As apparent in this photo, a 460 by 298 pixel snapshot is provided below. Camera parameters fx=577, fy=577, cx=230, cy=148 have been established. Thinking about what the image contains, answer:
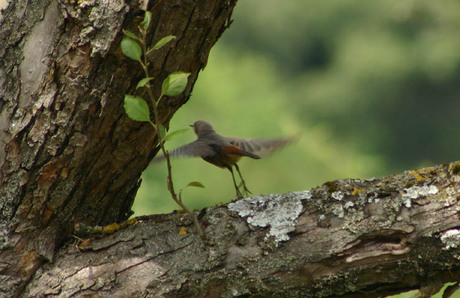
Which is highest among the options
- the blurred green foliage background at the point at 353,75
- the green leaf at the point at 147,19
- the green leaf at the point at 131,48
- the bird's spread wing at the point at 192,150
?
the blurred green foliage background at the point at 353,75

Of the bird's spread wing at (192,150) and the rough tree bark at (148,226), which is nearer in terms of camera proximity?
the rough tree bark at (148,226)

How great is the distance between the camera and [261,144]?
98.0 inches

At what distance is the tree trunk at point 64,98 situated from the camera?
4.94 feet

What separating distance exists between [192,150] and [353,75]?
2.30 metres

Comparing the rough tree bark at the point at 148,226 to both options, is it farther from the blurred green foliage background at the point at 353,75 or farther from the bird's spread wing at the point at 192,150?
the blurred green foliage background at the point at 353,75

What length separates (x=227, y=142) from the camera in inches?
102

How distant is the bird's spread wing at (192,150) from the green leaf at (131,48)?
0.90 meters

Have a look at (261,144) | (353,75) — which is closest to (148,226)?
(261,144)

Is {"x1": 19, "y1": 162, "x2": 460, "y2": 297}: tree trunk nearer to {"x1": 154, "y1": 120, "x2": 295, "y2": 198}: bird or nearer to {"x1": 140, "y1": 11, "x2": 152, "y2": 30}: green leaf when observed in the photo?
{"x1": 140, "y1": 11, "x2": 152, "y2": 30}: green leaf

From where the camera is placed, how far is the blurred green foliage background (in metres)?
3.89

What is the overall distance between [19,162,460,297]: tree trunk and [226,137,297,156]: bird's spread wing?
71cm

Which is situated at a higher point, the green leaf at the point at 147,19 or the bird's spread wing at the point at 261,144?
the bird's spread wing at the point at 261,144

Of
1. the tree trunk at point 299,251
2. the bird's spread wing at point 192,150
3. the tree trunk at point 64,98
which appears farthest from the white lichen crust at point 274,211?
the bird's spread wing at point 192,150

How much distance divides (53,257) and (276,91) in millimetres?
2851
